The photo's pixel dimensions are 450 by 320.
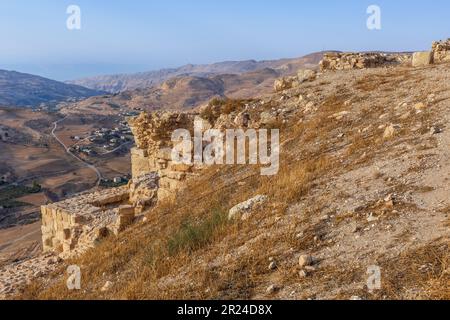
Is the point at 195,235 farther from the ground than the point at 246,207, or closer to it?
closer to it

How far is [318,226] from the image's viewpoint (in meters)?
4.81

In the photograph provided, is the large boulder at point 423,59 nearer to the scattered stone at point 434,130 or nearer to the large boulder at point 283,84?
the large boulder at point 283,84

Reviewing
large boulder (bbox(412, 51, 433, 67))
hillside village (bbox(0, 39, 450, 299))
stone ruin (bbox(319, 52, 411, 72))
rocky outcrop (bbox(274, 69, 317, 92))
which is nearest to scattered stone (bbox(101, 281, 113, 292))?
hillside village (bbox(0, 39, 450, 299))

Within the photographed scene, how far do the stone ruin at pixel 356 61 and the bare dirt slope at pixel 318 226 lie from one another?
5604 millimetres

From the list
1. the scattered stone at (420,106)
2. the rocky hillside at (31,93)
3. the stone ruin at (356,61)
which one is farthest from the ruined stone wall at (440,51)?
the rocky hillside at (31,93)

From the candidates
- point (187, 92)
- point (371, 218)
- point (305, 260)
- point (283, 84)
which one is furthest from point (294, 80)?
point (187, 92)

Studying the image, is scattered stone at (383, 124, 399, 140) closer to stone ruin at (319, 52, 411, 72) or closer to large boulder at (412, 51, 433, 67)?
large boulder at (412, 51, 433, 67)

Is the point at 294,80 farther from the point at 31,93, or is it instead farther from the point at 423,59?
the point at 31,93

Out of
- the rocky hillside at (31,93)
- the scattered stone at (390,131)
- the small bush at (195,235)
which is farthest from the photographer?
the rocky hillside at (31,93)

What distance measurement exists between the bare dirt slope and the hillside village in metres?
0.02

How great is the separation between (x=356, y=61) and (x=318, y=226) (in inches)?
440

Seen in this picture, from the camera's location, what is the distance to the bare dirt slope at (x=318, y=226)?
3.87 metres

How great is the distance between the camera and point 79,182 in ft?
148

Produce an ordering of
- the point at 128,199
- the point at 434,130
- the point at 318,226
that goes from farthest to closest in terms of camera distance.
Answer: the point at 128,199 → the point at 434,130 → the point at 318,226
